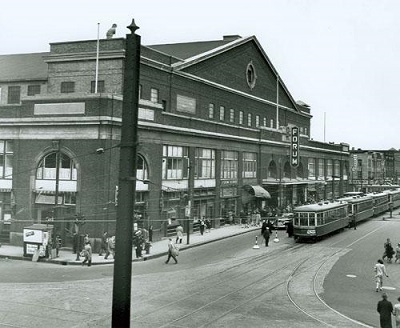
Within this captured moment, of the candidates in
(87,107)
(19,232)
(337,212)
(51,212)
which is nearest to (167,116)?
(87,107)

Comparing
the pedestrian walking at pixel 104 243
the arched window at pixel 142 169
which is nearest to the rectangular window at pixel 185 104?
the arched window at pixel 142 169

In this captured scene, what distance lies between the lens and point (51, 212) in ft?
102

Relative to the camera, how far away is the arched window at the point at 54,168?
30578mm

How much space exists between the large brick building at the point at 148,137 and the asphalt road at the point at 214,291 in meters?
4.53

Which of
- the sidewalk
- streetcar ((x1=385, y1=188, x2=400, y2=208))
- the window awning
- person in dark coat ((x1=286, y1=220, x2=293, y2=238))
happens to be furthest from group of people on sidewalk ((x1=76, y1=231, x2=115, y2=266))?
streetcar ((x1=385, y1=188, x2=400, y2=208))

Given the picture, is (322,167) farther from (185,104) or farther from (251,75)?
(185,104)

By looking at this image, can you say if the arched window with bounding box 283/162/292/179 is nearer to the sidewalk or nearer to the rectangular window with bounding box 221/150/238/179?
the rectangular window with bounding box 221/150/238/179

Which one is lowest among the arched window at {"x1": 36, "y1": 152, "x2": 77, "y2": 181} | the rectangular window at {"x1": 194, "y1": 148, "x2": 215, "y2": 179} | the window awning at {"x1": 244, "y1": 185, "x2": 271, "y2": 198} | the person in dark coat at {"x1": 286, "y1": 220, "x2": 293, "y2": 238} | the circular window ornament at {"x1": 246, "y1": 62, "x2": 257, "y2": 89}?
the person in dark coat at {"x1": 286, "y1": 220, "x2": 293, "y2": 238}

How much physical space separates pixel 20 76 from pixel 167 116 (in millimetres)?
15534

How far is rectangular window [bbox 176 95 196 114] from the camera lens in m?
A: 42.5

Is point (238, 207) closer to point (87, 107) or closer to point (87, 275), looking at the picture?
point (87, 107)

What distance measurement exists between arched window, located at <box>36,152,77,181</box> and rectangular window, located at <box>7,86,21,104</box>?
13562 millimetres

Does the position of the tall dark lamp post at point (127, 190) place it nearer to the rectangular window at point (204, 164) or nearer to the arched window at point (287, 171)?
the rectangular window at point (204, 164)

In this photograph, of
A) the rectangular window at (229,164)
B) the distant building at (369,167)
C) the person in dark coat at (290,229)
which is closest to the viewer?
the person in dark coat at (290,229)
